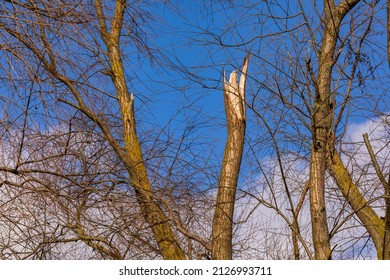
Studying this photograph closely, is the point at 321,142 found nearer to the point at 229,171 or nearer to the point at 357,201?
the point at 357,201

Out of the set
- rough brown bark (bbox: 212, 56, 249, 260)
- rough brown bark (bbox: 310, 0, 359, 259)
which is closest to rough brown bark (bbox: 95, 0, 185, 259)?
rough brown bark (bbox: 212, 56, 249, 260)

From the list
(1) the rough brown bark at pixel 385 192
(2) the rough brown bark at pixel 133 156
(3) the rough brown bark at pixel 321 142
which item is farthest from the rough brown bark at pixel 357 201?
(2) the rough brown bark at pixel 133 156

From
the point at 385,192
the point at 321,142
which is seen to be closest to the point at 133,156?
the point at 321,142

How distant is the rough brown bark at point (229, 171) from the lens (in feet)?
20.4

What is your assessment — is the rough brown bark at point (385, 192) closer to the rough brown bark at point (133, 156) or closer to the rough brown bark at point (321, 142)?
the rough brown bark at point (321, 142)

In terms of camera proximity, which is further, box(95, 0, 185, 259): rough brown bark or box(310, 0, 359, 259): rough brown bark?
box(95, 0, 185, 259): rough brown bark

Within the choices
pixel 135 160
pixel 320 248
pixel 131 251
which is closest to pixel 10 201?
pixel 131 251

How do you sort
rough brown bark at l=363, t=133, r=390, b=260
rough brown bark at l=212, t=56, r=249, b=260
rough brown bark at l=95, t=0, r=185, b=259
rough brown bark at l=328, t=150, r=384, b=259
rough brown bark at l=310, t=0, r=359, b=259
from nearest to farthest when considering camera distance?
1. rough brown bark at l=310, t=0, r=359, b=259
2. rough brown bark at l=363, t=133, r=390, b=260
3. rough brown bark at l=95, t=0, r=185, b=259
4. rough brown bark at l=328, t=150, r=384, b=259
5. rough brown bark at l=212, t=56, r=249, b=260

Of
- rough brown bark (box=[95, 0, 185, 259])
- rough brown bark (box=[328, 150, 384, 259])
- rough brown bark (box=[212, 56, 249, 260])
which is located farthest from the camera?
rough brown bark (box=[212, 56, 249, 260])

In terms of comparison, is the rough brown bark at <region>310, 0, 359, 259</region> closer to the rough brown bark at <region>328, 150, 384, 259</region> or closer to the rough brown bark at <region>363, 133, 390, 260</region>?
the rough brown bark at <region>363, 133, 390, 260</region>

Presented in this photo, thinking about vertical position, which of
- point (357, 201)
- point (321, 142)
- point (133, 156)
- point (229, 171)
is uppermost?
point (133, 156)

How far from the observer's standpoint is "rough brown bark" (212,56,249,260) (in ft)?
20.4

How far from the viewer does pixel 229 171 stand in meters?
6.59

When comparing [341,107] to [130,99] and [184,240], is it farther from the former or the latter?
[130,99]
